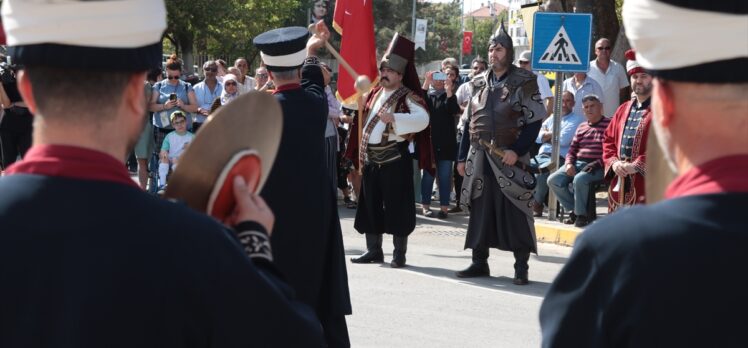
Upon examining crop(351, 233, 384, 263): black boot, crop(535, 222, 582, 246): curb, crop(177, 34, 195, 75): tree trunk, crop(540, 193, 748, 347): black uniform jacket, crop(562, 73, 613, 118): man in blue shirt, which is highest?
crop(540, 193, 748, 347): black uniform jacket

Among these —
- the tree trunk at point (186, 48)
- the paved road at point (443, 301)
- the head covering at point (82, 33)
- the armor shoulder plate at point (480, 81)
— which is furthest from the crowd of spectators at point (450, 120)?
the tree trunk at point (186, 48)

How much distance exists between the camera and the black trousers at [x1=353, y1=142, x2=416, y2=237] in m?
9.88

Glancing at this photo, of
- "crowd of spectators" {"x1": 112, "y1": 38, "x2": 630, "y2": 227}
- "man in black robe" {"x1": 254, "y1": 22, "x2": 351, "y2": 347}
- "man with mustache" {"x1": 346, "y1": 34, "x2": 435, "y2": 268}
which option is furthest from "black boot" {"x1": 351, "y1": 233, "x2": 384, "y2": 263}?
"man in black robe" {"x1": 254, "y1": 22, "x2": 351, "y2": 347}

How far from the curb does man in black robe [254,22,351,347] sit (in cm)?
632

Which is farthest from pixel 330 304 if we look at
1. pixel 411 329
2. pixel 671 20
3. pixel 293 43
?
pixel 671 20

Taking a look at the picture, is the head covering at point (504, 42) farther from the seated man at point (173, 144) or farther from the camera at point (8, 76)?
the camera at point (8, 76)

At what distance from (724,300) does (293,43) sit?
3886mm

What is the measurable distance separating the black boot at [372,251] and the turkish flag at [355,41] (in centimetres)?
144

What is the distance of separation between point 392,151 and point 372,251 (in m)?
1.04

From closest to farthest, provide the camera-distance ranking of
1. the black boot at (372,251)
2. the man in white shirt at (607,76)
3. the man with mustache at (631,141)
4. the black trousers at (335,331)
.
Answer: the black trousers at (335,331) < the man with mustache at (631,141) < the black boot at (372,251) < the man in white shirt at (607,76)

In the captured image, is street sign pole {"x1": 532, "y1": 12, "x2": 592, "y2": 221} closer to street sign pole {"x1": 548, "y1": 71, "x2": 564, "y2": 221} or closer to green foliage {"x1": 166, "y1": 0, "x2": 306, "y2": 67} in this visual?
street sign pole {"x1": 548, "y1": 71, "x2": 564, "y2": 221}

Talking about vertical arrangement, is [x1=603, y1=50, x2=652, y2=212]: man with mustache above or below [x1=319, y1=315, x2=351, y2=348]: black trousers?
above

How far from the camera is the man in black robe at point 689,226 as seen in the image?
2121 mm

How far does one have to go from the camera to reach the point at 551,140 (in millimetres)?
13883
